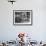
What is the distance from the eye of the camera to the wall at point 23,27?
15.8 feet

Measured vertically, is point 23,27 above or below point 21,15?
below

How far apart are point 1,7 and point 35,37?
5.41ft

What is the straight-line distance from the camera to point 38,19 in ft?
15.9

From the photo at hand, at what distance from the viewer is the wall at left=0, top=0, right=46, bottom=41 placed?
15.8ft

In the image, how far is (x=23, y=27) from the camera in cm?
485

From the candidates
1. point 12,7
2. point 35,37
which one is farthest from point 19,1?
point 35,37

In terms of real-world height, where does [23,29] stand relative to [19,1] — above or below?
below

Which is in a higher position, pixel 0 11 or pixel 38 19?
pixel 0 11

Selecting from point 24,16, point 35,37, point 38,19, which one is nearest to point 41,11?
point 38,19

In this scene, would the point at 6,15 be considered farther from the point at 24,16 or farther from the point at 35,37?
the point at 35,37

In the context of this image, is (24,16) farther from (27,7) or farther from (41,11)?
(41,11)

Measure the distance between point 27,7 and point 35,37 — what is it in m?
1.13

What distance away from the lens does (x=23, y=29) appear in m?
4.85

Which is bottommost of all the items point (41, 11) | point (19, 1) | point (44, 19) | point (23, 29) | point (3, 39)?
point (3, 39)
